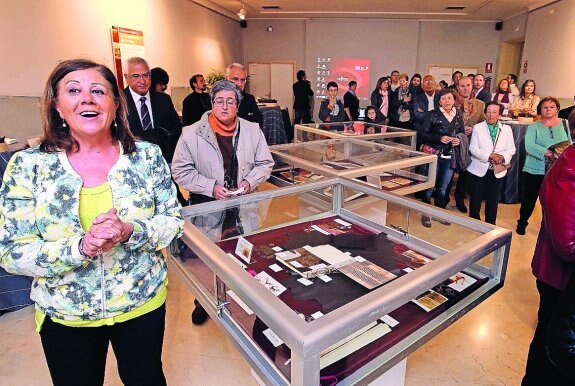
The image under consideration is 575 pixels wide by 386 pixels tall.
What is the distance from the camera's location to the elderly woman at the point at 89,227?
1040 mm

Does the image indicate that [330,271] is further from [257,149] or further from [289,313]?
[257,149]

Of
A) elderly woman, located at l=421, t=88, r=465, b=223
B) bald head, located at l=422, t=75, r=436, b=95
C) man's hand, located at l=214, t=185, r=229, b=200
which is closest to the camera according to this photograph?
man's hand, located at l=214, t=185, r=229, b=200

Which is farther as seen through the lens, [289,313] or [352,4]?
[352,4]

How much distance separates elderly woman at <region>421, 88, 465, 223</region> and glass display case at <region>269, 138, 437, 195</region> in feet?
2.68

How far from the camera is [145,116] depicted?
119 inches

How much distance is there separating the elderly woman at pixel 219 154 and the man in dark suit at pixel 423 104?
2461mm

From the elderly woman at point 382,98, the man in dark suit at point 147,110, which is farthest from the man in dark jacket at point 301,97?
the man in dark suit at point 147,110

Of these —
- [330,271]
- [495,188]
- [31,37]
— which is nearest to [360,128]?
[495,188]

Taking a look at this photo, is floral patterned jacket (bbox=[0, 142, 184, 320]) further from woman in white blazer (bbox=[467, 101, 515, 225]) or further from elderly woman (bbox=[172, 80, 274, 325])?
woman in white blazer (bbox=[467, 101, 515, 225])

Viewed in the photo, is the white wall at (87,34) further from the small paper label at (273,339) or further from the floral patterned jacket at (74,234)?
the small paper label at (273,339)

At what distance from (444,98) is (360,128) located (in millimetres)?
914

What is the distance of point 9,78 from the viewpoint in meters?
3.74

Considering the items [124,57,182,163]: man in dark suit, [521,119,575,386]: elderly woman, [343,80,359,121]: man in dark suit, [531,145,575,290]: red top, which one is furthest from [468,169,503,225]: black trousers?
[343,80,359,121]: man in dark suit

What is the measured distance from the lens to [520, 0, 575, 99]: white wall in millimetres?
6227
